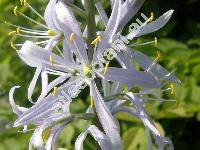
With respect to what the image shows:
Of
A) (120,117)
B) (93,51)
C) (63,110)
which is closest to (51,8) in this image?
(93,51)

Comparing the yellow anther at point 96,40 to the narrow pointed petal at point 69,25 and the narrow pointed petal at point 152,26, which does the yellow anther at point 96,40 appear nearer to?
the narrow pointed petal at point 69,25

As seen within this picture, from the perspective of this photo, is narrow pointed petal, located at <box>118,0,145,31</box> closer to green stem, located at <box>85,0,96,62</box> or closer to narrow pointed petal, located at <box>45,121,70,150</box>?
green stem, located at <box>85,0,96,62</box>

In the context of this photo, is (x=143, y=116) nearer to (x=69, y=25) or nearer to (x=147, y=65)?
(x=147, y=65)

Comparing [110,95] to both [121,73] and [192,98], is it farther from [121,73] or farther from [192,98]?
[192,98]

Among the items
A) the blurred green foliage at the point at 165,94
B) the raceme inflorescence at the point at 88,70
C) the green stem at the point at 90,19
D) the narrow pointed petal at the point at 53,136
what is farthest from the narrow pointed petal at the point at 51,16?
the blurred green foliage at the point at 165,94

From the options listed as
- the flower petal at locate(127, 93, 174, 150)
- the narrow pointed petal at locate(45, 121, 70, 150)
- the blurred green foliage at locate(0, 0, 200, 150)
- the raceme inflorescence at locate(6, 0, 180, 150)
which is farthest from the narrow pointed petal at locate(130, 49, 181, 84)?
the blurred green foliage at locate(0, 0, 200, 150)

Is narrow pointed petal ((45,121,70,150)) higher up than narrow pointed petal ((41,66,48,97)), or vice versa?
narrow pointed petal ((41,66,48,97))
